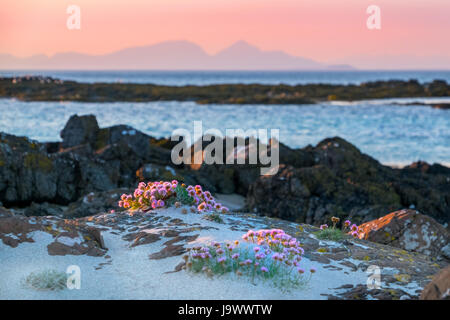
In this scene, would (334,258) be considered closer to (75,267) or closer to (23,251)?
(75,267)

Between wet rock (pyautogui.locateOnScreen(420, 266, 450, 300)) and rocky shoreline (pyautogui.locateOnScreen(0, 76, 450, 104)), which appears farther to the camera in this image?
rocky shoreline (pyautogui.locateOnScreen(0, 76, 450, 104))

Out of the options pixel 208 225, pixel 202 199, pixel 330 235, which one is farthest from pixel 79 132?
pixel 330 235

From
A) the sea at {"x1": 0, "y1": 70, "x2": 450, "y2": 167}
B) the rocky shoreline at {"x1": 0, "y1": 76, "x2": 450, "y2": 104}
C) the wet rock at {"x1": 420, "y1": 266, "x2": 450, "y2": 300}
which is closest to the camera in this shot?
the wet rock at {"x1": 420, "y1": 266, "x2": 450, "y2": 300}

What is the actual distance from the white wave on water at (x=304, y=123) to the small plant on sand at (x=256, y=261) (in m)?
15.7

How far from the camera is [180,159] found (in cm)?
1623

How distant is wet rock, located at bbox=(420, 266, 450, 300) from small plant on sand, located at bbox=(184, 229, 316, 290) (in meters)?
1.21

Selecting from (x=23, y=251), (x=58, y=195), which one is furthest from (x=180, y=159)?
(x=23, y=251)

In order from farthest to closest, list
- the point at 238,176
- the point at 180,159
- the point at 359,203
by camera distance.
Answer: the point at 180,159, the point at 238,176, the point at 359,203

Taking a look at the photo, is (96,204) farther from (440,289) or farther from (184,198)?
(440,289)

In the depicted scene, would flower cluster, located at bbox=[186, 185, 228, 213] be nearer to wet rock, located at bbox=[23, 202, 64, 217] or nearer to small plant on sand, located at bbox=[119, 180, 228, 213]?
small plant on sand, located at bbox=[119, 180, 228, 213]

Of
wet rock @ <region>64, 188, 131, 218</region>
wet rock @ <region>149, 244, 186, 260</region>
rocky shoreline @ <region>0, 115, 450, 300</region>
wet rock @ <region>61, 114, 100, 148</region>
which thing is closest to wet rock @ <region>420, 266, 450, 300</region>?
rocky shoreline @ <region>0, 115, 450, 300</region>

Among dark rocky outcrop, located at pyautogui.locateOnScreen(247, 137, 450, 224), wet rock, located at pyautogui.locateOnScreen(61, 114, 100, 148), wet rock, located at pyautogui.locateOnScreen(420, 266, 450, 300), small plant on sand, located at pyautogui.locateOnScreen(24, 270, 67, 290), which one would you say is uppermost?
wet rock, located at pyautogui.locateOnScreen(61, 114, 100, 148)

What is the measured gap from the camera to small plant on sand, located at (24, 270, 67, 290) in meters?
4.91

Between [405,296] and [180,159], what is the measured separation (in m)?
11.8
